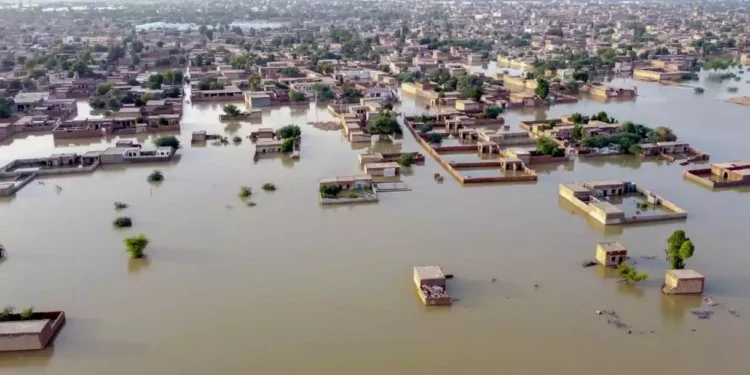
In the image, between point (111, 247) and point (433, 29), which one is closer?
point (111, 247)

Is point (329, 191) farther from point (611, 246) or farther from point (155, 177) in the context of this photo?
point (611, 246)

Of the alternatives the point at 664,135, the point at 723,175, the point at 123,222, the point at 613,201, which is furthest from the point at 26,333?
the point at 664,135

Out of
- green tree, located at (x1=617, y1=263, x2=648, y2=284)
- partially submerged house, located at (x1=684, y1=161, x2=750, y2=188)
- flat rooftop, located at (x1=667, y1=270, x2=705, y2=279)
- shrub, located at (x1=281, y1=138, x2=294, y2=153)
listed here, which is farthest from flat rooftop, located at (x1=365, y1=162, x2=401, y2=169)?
flat rooftop, located at (x1=667, y1=270, x2=705, y2=279)

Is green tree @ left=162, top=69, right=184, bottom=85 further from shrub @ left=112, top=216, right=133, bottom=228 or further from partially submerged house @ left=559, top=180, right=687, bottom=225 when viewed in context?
partially submerged house @ left=559, top=180, right=687, bottom=225

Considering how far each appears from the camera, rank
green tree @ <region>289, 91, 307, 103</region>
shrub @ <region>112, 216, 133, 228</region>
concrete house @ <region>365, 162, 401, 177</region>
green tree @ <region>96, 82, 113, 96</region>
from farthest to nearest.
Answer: green tree @ <region>96, 82, 113, 96</region> → green tree @ <region>289, 91, 307, 103</region> → concrete house @ <region>365, 162, 401, 177</region> → shrub @ <region>112, 216, 133, 228</region>

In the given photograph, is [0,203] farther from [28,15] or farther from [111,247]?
[28,15]

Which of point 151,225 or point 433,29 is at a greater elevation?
point 433,29

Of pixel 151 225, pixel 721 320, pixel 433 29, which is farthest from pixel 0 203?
pixel 433 29
